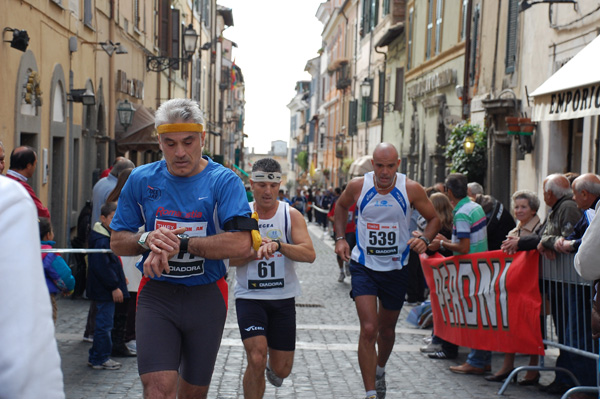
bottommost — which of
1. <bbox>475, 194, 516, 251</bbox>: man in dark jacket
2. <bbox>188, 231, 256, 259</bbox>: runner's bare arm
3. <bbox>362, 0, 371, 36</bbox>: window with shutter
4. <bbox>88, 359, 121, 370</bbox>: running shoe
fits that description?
<bbox>88, 359, 121, 370</bbox>: running shoe

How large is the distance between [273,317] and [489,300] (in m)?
2.67

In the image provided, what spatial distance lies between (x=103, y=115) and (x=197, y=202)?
14.8m

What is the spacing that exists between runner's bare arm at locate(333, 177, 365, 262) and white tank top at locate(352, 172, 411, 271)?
0.29 feet

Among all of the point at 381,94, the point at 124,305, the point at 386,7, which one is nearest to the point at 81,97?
the point at 124,305

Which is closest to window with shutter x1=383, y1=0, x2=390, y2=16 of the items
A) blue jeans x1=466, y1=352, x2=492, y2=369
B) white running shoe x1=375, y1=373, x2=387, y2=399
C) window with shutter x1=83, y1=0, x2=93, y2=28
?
window with shutter x1=83, y1=0, x2=93, y2=28

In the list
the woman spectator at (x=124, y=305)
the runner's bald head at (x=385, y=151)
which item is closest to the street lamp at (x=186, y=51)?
the woman spectator at (x=124, y=305)

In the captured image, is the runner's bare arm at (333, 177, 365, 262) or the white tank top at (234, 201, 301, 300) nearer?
the white tank top at (234, 201, 301, 300)

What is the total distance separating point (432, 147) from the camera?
26.4m

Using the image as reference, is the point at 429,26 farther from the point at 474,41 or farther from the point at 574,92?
the point at 574,92

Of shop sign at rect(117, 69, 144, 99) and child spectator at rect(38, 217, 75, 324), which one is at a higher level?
shop sign at rect(117, 69, 144, 99)

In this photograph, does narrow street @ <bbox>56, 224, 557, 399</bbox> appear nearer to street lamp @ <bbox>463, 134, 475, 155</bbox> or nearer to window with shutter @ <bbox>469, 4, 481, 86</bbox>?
street lamp @ <bbox>463, 134, 475, 155</bbox>

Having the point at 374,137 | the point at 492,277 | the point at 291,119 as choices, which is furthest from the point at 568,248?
the point at 291,119

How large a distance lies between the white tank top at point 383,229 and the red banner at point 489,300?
1153 millimetres

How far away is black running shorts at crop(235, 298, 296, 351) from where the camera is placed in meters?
6.04
